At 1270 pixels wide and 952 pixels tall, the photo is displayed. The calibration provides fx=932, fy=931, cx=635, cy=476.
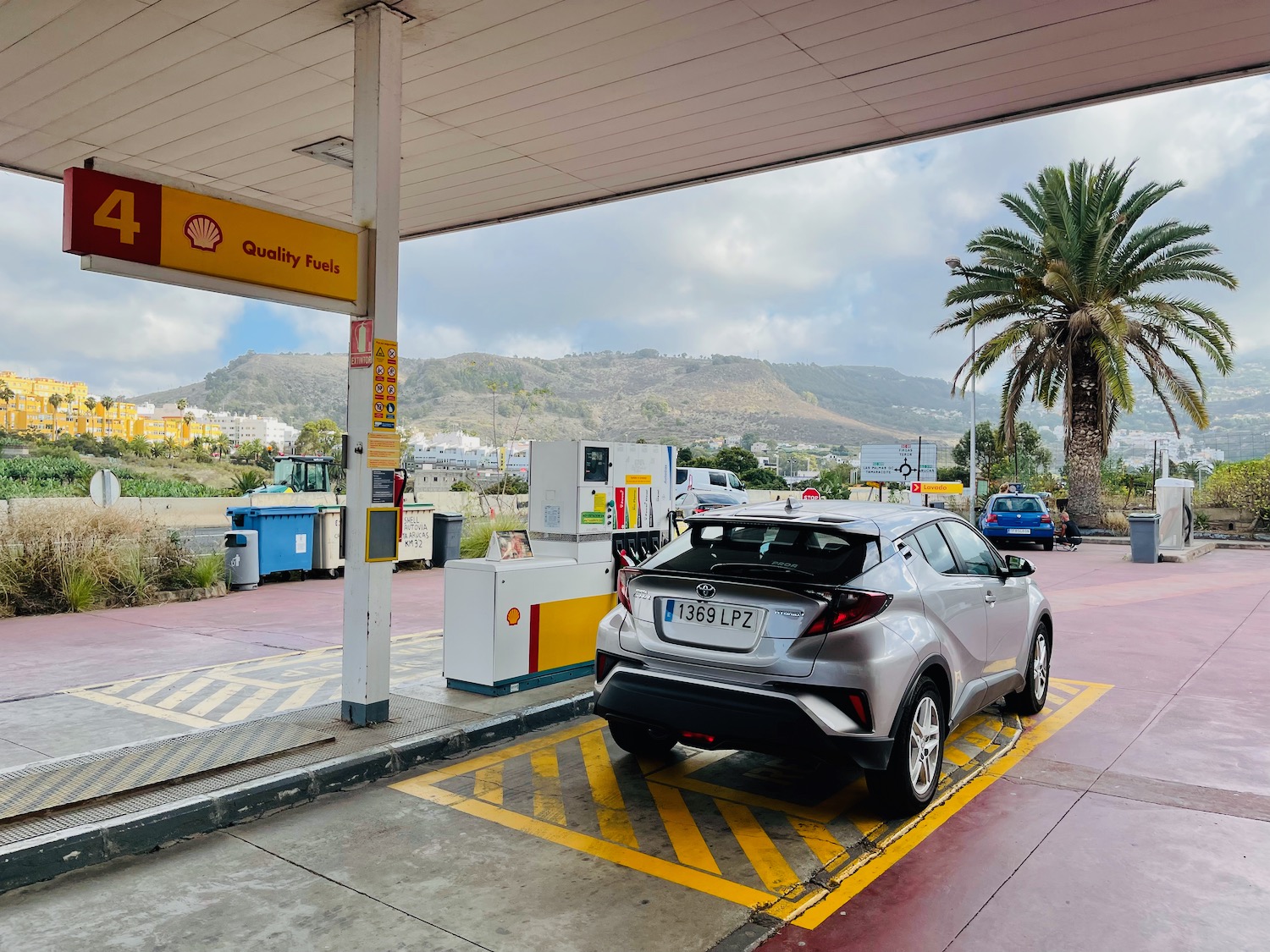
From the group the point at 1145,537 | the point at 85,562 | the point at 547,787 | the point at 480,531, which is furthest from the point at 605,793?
the point at 1145,537

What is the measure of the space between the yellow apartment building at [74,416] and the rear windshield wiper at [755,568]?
80050 mm

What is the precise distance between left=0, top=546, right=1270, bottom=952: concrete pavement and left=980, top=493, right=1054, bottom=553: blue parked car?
58.9 feet

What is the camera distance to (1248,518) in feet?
94.6

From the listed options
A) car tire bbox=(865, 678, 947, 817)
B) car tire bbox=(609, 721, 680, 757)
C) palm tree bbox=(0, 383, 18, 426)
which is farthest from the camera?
palm tree bbox=(0, 383, 18, 426)

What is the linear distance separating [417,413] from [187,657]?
89.2 metres

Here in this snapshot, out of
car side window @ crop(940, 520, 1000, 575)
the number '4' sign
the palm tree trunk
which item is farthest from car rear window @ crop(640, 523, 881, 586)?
the palm tree trunk

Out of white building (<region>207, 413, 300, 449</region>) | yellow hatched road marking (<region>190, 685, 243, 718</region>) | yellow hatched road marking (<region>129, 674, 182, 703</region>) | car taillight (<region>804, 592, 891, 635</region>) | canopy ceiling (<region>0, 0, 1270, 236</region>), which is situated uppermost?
white building (<region>207, 413, 300, 449</region>)

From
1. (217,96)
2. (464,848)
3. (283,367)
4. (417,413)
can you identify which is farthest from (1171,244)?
(283,367)

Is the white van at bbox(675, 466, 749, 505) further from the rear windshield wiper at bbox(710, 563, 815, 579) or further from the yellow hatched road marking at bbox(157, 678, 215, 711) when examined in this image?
the rear windshield wiper at bbox(710, 563, 815, 579)

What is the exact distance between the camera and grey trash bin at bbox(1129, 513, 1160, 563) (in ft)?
66.8

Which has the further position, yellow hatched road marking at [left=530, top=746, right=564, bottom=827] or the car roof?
the car roof

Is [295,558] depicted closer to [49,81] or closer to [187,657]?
[187,657]

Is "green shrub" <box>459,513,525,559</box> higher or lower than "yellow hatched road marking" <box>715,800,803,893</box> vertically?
higher

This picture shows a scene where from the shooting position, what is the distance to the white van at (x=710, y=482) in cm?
3173
